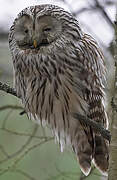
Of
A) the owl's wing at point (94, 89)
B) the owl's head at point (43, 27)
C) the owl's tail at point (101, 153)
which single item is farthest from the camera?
the owl's tail at point (101, 153)

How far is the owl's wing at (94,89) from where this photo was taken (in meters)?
3.52

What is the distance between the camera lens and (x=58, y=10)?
3.57 meters

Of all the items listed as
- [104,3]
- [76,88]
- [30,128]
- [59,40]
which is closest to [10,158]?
[30,128]

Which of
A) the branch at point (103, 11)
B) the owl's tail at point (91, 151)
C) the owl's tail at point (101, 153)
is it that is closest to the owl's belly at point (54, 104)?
the owl's tail at point (91, 151)

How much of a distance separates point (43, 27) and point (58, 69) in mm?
327

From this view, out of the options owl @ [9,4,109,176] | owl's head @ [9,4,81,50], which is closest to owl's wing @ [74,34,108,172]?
owl @ [9,4,109,176]

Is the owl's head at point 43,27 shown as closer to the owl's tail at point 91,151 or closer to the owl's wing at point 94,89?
the owl's wing at point 94,89

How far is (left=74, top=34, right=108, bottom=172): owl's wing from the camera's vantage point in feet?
11.5

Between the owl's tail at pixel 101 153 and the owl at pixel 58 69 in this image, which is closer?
the owl at pixel 58 69

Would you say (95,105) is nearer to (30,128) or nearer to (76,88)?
(76,88)

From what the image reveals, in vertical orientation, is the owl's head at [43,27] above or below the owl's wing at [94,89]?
above

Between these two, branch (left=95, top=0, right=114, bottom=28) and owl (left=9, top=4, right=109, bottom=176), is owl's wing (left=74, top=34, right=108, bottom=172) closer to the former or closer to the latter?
owl (left=9, top=4, right=109, bottom=176)

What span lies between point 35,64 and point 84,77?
1.24 ft

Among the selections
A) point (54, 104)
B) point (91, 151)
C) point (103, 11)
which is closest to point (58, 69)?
point (54, 104)
